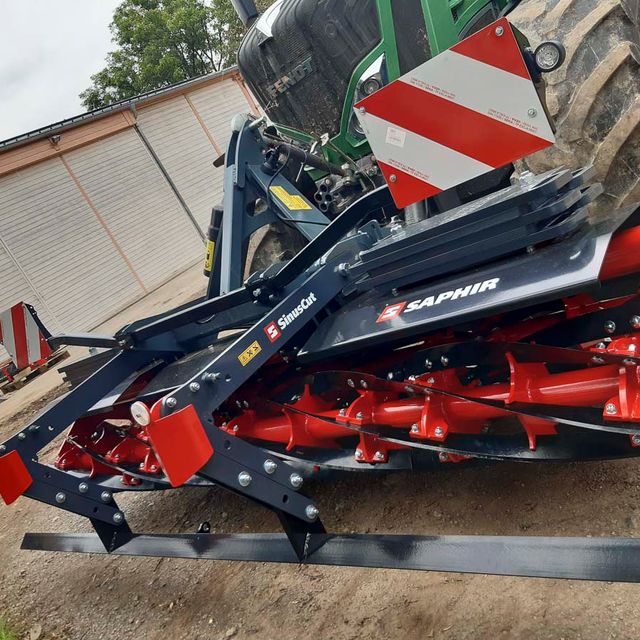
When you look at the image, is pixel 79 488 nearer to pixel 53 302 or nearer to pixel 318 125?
pixel 318 125

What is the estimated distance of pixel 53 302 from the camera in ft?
46.4

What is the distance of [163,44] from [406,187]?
30.9m

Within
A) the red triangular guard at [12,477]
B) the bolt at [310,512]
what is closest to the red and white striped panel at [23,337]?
the red triangular guard at [12,477]

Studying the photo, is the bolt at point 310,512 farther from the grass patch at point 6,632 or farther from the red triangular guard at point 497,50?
the grass patch at point 6,632

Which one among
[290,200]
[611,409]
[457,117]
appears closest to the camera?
[611,409]

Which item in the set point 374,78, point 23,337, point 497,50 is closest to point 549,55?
point 497,50

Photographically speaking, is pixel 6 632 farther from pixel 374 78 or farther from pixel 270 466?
pixel 374 78

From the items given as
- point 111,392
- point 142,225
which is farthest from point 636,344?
point 142,225

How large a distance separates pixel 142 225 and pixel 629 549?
15491 millimetres

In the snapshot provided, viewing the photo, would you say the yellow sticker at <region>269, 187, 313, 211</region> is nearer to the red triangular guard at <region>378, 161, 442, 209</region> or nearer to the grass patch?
the red triangular guard at <region>378, 161, 442, 209</region>

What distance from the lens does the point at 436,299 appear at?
2008mm

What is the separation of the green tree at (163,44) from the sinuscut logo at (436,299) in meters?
29.0

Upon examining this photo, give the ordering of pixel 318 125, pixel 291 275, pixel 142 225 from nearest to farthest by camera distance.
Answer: pixel 291 275, pixel 318 125, pixel 142 225

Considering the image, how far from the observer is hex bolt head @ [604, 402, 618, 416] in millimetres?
1699
